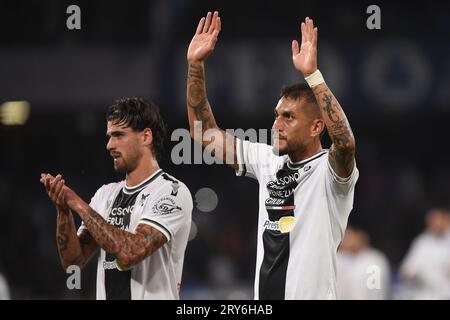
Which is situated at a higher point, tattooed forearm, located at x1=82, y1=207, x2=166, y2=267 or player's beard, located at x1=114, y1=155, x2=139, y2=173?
player's beard, located at x1=114, y1=155, x2=139, y2=173

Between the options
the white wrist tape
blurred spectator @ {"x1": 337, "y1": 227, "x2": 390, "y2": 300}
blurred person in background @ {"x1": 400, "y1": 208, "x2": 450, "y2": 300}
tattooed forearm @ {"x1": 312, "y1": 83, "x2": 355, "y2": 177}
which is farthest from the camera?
blurred person in background @ {"x1": 400, "y1": 208, "x2": 450, "y2": 300}

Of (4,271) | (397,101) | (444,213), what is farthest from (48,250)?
(397,101)

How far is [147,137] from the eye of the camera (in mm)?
4859

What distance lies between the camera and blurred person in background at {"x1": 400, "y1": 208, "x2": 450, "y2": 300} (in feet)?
30.7

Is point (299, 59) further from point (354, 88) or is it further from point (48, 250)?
point (354, 88)

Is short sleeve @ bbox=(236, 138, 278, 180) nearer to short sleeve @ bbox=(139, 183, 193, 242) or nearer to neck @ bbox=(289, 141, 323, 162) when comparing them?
neck @ bbox=(289, 141, 323, 162)

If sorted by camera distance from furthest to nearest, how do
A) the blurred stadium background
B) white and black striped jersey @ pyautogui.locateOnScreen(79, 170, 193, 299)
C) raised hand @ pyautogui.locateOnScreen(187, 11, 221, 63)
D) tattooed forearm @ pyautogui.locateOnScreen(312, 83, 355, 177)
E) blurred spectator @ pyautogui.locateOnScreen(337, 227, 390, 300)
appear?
the blurred stadium background → blurred spectator @ pyautogui.locateOnScreen(337, 227, 390, 300) → raised hand @ pyautogui.locateOnScreen(187, 11, 221, 63) → white and black striped jersey @ pyautogui.locateOnScreen(79, 170, 193, 299) → tattooed forearm @ pyautogui.locateOnScreen(312, 83, 355, 177)

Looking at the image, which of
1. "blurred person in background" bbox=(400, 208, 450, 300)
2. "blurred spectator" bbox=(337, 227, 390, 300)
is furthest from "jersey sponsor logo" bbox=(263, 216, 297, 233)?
"blurred person in background" bbox=(400, 208, 450, 300)

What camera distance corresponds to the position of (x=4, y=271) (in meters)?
9.23

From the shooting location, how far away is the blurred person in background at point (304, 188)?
173 inches

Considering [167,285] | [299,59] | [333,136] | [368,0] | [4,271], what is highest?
[368,0]

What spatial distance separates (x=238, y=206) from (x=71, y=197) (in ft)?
27.2

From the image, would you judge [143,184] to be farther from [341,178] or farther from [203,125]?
[341,178]

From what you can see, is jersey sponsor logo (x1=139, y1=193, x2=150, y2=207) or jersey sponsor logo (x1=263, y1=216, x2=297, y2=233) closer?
jersey sponsor logo (x1=263, y1=216, x2=297, y2=233)
